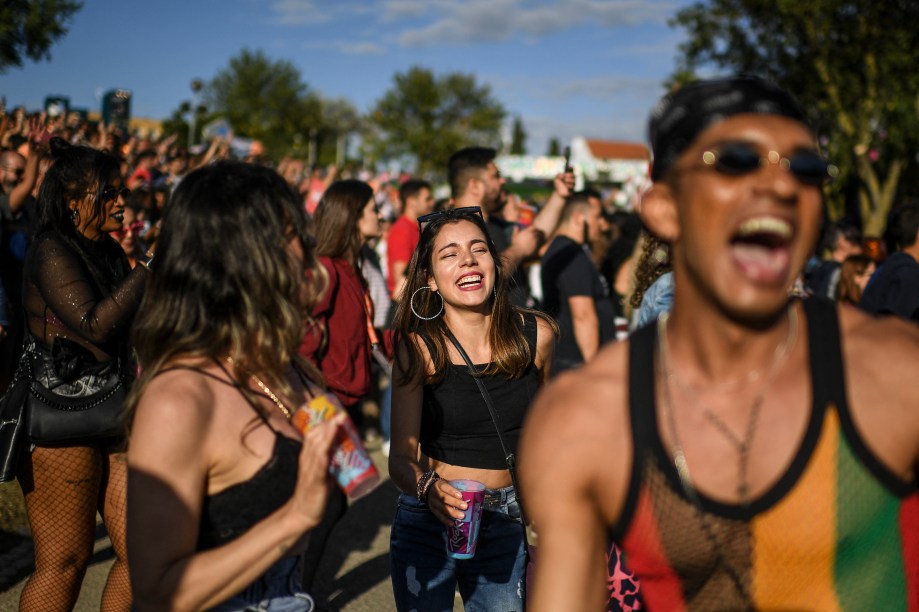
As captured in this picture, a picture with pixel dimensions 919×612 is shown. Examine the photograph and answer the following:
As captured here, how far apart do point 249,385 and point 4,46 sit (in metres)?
22.2

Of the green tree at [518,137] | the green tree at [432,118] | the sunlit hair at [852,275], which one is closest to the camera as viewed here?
the sunlit hair at [852,275]

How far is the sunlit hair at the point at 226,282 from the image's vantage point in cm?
183

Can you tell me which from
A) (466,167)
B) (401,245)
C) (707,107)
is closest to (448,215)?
(707,107)

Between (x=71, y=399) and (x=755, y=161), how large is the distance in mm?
2748

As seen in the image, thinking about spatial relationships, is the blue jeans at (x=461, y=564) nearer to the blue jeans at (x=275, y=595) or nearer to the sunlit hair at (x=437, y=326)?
the sunlit hair at (x=437, y=326)

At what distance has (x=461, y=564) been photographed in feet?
9.61

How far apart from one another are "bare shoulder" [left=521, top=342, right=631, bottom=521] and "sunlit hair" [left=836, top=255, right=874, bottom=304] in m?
6.28

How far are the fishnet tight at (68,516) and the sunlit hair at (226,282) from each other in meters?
1.48

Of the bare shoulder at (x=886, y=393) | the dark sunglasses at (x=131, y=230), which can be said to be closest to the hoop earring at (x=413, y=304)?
the bare shoulder at (x=886, y=393)

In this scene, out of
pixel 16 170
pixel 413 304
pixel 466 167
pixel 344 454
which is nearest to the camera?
pixel 344 454

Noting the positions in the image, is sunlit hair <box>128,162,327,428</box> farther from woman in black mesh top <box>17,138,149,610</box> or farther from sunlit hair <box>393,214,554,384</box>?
woman in black mesh top <box>17,138,149,610</box>

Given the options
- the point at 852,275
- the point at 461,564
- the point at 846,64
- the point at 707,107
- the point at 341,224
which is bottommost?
the point at 461,564

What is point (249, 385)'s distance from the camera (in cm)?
187

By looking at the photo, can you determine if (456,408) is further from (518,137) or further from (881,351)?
(518,137)
